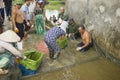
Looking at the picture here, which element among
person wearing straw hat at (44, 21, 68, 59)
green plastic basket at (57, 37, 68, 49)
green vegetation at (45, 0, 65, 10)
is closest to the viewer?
person wearing straw hat at (44, 21, 68, 59)

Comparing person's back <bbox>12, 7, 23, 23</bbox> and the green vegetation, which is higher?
person's back <bbox>12, 7, 23, 23</bbox>

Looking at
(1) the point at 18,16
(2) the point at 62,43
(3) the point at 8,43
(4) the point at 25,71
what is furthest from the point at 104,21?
(3) the point at 8,43

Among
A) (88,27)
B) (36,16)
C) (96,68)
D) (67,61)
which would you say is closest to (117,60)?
(96,68)

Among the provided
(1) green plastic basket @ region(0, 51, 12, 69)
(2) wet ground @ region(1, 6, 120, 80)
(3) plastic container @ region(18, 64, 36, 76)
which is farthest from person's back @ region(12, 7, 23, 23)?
(1) green plastic basket @ region(0, 51, 12, 69)

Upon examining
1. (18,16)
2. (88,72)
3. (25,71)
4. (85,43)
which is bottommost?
(88,72)

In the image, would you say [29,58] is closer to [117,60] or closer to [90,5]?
[117,60]

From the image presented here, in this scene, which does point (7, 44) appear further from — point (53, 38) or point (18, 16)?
point (18, 16)

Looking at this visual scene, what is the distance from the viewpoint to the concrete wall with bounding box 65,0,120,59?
7090 millimetres

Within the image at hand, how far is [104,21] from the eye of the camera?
25.3 feet

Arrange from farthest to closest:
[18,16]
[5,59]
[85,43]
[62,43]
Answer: [85,43] → [62,43] → [18,16] → [5,59]

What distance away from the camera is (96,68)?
23.3ft

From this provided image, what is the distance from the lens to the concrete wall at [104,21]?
7090 mm

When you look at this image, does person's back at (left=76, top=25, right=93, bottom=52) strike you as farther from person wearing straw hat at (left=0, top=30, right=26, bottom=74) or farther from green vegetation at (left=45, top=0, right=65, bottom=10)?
green vegetation at (left=45, top=0, right=65, bottom=10)

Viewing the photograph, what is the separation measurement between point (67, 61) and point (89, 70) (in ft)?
2.88
